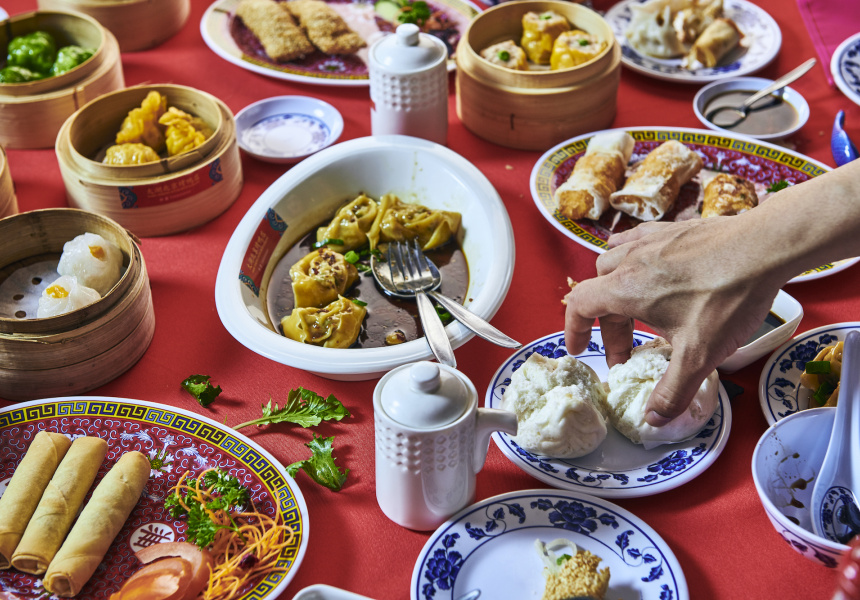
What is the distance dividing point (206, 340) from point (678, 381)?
1.44m

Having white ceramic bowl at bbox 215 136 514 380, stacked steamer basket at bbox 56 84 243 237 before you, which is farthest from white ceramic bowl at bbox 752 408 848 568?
stacked steamer basket at bbox 56 84 243 237

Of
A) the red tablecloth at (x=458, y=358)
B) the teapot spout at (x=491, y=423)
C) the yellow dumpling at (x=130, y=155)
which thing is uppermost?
the teapot spout at (x=491, y=423)

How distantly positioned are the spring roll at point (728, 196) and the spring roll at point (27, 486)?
85.7 inches

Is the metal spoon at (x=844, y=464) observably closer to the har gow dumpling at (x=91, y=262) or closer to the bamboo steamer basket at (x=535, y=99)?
the bamboo steamer basket at (x=535, y=99)

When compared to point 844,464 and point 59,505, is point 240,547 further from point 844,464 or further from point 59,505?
point 844,464

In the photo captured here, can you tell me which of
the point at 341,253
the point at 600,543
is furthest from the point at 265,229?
the point at 600,543

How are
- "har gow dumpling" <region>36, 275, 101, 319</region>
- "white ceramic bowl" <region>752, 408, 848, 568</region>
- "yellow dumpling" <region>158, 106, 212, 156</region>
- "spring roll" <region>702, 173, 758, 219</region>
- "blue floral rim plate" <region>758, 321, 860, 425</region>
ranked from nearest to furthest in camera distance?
"white ceramic bowl" <region>752, 408, 848, 568</region> → "blue floral rim plate" <region>758, 321, 860, 425</region> → "har gow dumpling" <region>36, 275, 101, 319</region> → "spring roll" <region>702, 173, 758, 219</region> → "yellow dumpling" <region>158, 106, 212, 156</region>

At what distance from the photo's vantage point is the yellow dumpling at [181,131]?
115 inches

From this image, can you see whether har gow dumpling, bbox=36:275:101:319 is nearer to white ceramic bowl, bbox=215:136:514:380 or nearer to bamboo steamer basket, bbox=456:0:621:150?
white ceramic bowl, bbox=215:136:514:380

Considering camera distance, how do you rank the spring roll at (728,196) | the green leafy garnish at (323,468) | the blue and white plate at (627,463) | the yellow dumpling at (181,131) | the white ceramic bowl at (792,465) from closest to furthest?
the white ceramic bowl at (792,465) < the blue and white plate at (627,463) < the green leafy garnish at (323,468) < the spring roll at (728,196) < the yellow dumpling at (181,131)

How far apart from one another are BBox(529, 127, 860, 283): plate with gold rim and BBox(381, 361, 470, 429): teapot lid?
120 centimetres

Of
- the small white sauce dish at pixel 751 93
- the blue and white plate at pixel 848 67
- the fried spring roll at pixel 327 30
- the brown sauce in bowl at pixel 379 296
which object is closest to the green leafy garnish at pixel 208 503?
the brown sauce in bowl at pixel 379 296

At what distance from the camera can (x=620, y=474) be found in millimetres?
1818

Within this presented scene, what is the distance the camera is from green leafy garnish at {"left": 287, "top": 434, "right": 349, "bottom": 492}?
6.19 ft
